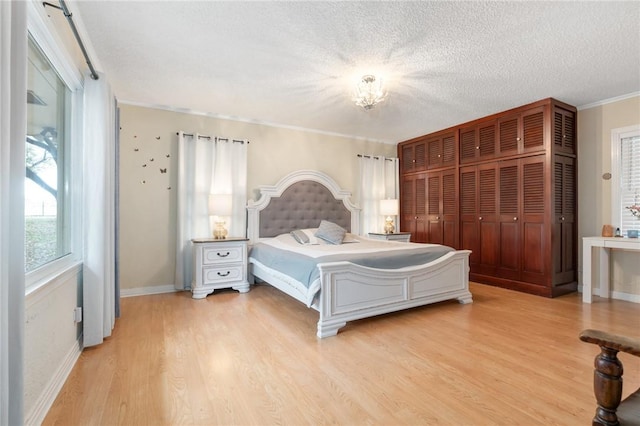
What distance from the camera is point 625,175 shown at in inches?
146

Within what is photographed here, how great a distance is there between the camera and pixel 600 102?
12.8ft

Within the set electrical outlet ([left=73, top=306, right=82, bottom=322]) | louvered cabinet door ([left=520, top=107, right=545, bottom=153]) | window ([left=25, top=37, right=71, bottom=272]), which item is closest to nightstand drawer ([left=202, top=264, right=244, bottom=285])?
electrical outlet ([left=73, top=306, right=82, bottom=322])

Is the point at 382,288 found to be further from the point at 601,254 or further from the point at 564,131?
the point at 564,131

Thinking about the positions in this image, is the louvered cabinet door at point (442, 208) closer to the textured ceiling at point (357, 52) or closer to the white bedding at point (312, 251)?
the textured ceiling at point (357, 52)

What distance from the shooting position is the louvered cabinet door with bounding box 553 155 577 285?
12.7ft

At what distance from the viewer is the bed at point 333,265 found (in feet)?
8.98

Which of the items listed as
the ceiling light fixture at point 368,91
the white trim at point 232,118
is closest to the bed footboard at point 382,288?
the ceiling light fixture at point 368,91

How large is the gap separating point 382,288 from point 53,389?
2.48m

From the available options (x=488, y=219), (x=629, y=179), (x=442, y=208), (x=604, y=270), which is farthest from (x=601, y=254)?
(x=442, y=208)

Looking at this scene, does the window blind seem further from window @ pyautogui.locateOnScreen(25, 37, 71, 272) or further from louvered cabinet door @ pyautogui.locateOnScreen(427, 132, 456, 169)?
window @ pyautogui.locateOnScreen(25, 37, 71, 272)

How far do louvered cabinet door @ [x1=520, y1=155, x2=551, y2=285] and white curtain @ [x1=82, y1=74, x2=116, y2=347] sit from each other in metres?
4.72

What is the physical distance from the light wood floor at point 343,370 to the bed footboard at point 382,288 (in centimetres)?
14

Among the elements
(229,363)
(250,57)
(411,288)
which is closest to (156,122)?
(250,57)

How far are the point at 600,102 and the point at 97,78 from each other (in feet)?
18.2
